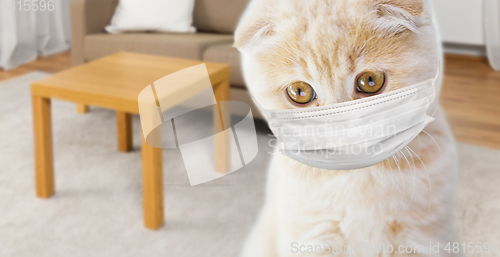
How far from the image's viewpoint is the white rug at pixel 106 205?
1.10 metres

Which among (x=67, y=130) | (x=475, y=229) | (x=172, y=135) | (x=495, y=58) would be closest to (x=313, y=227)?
(x=172, y=135)

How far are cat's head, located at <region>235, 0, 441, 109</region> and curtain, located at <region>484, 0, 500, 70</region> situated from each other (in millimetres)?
1397

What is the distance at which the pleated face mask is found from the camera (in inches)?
12.2

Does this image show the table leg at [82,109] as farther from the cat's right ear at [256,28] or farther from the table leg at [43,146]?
the cat's right ear at [256,28]

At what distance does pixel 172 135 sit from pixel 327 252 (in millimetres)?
182

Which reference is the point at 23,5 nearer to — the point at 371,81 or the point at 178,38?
the point at 178,38

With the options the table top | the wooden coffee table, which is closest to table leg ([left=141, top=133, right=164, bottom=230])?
the wooden coffee table

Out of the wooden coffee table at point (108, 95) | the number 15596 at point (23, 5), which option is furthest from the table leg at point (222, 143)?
the number 15596 at point (23, 5)

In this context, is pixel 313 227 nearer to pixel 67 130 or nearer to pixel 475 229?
pixel 475 229

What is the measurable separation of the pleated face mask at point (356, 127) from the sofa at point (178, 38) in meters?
0.06

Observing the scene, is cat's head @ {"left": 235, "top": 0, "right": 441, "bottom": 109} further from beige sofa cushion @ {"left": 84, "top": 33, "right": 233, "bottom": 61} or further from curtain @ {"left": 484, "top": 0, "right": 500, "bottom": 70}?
curtain @ {"left": 484, "top": 0, "right": 500, "bottom": 70}

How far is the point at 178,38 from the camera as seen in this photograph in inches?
40.9

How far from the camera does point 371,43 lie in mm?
305

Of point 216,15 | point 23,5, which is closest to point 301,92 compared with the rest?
point 216,15
